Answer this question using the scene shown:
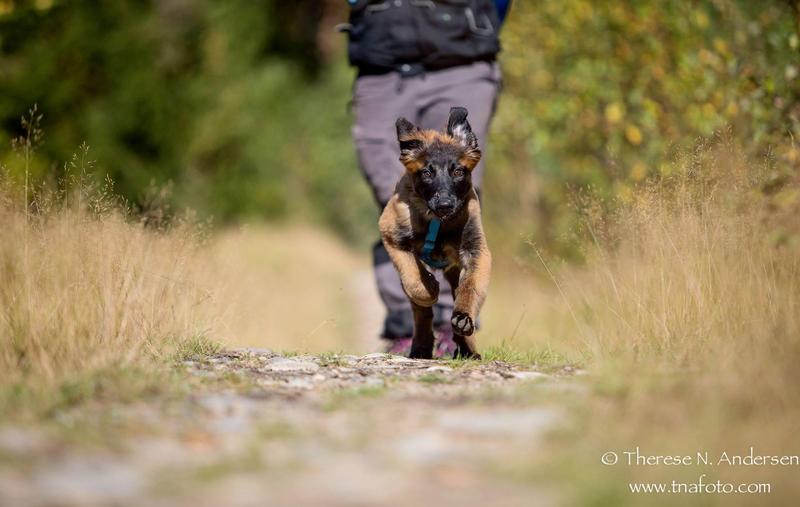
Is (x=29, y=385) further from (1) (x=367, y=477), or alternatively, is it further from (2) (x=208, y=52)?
(2) (x=208, y=52)

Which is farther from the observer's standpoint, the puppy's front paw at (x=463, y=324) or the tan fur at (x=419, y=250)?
the tan fur at (x=419, y=250)

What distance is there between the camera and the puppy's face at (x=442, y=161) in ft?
19.0

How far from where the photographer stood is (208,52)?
20.6 meters

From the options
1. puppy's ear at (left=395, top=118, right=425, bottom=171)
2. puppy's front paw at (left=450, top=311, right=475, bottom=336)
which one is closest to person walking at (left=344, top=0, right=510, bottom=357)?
puppy's ear at (left=395, top=118, right=425, bottom=171)

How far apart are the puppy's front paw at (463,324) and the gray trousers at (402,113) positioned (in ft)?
4.46

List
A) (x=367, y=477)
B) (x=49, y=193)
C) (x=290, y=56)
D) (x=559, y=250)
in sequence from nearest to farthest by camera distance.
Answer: (x=367, y=477)
(x=49, y=193)
(x=559, y=250)
(x=290, y=56)

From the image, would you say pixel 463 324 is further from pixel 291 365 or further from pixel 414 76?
pixel 414 76

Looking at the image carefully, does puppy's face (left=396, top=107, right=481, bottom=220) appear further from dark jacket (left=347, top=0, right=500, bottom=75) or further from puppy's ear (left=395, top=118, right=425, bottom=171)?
dark jacket (left=347, top=0, right=500, bottom=75)

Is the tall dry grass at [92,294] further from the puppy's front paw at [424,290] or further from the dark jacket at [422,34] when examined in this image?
the dark jacket at [422,34]

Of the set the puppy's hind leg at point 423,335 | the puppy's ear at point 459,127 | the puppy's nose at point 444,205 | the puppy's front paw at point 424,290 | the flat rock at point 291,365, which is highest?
the puppy's ear at point 459,127

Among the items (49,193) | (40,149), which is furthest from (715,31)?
(40,149)

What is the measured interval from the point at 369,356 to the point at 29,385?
2.18m

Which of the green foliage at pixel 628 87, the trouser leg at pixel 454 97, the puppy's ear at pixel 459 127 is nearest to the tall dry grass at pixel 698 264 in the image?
the green foliage at pixel 628 87

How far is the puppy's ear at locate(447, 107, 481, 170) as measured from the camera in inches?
244
